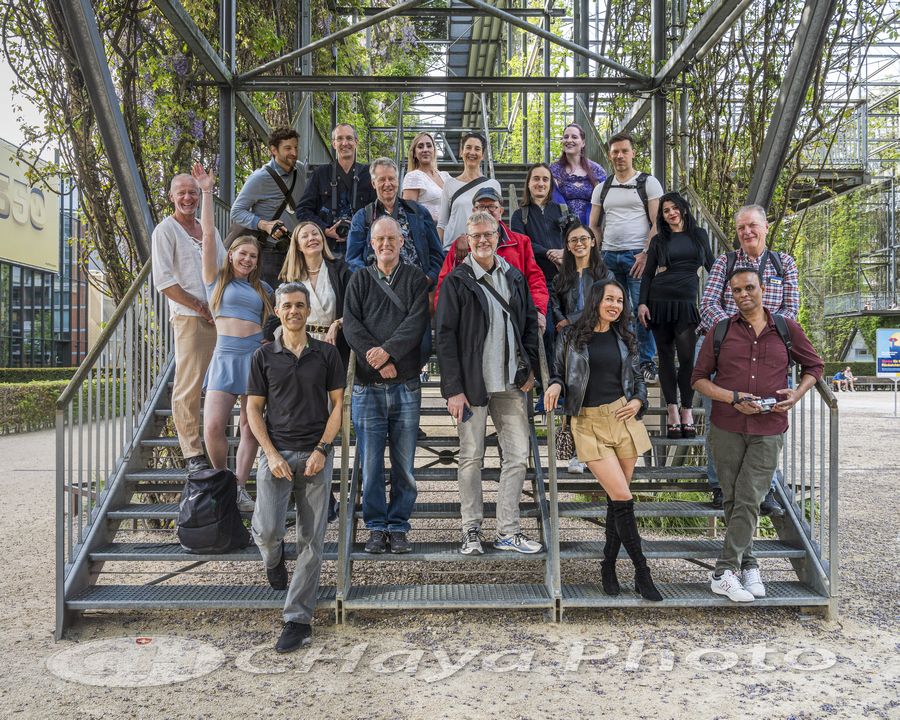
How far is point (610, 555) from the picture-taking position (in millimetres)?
4402

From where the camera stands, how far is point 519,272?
4605 mm

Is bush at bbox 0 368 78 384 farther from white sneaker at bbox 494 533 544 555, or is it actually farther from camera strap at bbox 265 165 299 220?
white sneaker at bbox 494 533 544 555

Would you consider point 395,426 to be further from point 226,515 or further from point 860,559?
point 860,559

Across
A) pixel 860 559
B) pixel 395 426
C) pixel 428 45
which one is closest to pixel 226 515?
pixel 395 426

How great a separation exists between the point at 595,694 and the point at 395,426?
74.3 inches

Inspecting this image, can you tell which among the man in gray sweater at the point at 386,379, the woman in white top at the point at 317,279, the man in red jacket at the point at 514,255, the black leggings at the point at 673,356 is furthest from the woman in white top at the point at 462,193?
the black leggings at the point at 673,356

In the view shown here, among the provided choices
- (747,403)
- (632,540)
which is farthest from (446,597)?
(747,403)

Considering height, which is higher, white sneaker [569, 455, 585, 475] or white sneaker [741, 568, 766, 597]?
white sneaker [569, 455, 585, 475]

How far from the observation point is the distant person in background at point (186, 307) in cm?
468

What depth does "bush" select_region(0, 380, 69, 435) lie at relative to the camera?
15.7 meters

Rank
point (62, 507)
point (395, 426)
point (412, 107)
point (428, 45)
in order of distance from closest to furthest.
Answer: point (62, 507)
point (395, 426)
point (428, 45)
point (412, 107)

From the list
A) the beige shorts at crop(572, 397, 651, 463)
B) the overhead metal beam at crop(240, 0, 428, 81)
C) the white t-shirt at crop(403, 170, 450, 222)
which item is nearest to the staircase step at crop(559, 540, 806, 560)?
the beige shorts at crop(572, 397, 651, 463)

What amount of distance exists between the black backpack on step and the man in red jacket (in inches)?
75.8

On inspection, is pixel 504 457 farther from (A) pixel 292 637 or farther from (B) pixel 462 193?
(B) pixel 462 193
